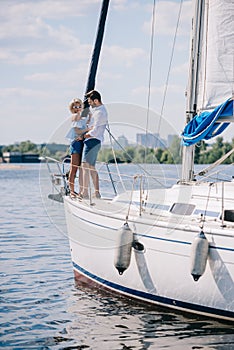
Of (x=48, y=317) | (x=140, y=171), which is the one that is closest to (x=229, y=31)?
(x=140, y=171)

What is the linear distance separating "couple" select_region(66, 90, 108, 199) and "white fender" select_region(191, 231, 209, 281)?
320 centimetres

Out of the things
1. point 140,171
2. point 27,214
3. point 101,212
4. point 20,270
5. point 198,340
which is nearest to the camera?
point 198,340

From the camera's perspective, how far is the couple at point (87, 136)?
42.4ft

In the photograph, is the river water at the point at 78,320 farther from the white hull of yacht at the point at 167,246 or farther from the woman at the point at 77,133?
the woman at the point at 77,133

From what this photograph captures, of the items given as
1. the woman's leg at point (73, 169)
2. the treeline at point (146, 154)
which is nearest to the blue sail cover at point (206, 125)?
the treeline at point (146, 154)

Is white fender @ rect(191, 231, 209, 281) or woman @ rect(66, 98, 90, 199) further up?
woman @ rect(66, 98, 90, 199)

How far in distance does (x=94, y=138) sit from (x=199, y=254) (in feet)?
11.9

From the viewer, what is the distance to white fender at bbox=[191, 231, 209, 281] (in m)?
10.2

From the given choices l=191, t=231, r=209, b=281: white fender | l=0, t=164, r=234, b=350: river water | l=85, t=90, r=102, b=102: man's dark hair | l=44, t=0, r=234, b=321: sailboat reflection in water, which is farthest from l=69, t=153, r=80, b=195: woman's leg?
l=191, t=231, r=209, b=281: white fender

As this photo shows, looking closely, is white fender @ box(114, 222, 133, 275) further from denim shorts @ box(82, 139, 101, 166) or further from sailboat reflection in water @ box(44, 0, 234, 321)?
denim shorts @ box(82, 139, 101, 166)

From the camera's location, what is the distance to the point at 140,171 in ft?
43.8

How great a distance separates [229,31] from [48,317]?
18.6ft

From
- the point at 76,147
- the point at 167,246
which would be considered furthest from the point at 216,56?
the point at 167,246

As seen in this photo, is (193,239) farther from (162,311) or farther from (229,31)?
(229,31)
